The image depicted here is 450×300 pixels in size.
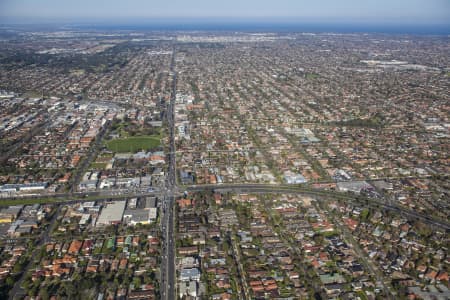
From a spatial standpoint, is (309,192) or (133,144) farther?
(133,144)

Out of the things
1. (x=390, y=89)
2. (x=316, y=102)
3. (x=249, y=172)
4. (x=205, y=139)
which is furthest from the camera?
(x=390, y=89)

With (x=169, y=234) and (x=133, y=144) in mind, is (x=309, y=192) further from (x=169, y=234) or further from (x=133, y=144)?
(x=133, y=144)

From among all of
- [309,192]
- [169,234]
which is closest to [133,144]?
[169,234]

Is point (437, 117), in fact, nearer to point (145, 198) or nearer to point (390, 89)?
point (390, 89)

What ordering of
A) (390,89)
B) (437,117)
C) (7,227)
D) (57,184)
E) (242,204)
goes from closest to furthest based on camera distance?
1. (7,227)
2. (242,204)
3. (57,184)
4. (437,117)
5. (390,89)

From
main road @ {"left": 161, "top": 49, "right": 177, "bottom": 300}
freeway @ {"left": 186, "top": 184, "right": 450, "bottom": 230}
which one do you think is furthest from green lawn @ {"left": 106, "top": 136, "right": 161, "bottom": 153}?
freeway @ {"left": 186, "top": 184, "right": 450, "bottom": 230}

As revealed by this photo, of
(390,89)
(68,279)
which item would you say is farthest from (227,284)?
(390,89)

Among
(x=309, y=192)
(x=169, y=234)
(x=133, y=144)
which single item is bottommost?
(x=169, y=234)

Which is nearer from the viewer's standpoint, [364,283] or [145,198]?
[364,283]

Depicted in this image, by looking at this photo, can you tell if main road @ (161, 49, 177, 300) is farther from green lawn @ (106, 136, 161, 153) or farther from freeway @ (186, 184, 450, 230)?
green lawn @ (106, 136, 161, 153)
